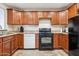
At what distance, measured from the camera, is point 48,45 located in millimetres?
6254

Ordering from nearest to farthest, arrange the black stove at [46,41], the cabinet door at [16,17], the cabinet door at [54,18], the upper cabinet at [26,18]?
1. the black stove at [46,41]
2. the cabinet door at [16,17]
3. the upper cabinet at [26,18]
4. the cabinet door at [54,18]

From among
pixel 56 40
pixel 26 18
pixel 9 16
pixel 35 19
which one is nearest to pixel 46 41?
pixel 56 40

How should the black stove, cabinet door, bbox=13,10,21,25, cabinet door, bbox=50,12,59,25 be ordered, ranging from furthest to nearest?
cabinet door, bbox=50,12,59,25 → cabinet door, bbox=13,10,21,25 → the black stove

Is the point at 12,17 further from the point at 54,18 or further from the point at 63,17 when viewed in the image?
the point at 63,17

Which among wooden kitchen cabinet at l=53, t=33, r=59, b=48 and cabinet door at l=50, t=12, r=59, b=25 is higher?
cabinet door at l=50, t=12, r=59, b=25

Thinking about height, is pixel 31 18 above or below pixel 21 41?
above

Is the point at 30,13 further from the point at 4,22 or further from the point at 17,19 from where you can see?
the point at 4,22

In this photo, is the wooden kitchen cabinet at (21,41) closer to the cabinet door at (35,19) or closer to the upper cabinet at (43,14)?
the cabinet door at (35,19)

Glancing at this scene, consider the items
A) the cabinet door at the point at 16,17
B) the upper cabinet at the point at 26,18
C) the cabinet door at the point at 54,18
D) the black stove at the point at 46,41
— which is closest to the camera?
the black stove at the point at 46,41

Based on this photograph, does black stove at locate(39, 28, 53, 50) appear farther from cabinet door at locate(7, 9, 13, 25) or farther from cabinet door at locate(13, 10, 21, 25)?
cabinet door at locate(7, 9, 13, 25)

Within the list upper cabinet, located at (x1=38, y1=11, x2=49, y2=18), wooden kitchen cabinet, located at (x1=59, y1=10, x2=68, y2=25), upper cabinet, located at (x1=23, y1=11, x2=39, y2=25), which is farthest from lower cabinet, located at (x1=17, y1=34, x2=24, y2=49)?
wooden kitchen cabinet, located at (x1=59, y1=10, x2=68, y2=25)

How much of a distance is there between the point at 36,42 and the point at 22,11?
5.63ft

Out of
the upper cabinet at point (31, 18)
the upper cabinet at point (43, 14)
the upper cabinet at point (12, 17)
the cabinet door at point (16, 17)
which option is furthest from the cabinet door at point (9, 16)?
the upper cabinet at point (43, 14)

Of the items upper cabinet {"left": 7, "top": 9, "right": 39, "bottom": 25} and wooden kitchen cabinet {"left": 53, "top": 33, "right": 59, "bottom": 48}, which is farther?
upper cabinet {"left": 7, "top": 9, "right": 39, "bottom": 25}
